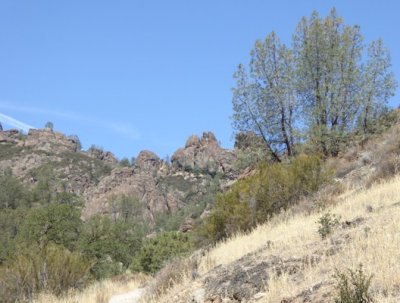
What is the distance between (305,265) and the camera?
23.2 ft

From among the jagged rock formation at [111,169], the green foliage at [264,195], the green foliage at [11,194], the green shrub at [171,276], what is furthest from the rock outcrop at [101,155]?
the green shrub at [171,276]

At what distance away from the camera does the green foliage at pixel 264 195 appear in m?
16.5

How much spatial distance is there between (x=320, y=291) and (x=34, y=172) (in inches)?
5869

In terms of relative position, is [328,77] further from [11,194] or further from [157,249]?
[11,194]

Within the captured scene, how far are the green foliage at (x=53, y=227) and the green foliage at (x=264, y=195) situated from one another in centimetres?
2800

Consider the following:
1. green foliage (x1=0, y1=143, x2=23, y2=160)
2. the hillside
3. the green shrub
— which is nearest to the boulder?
green foliage (x1=0, y1=143, x2=23, y2=160)

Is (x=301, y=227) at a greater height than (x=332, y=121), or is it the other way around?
(x=332, y=121)

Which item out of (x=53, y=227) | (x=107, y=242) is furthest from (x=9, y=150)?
(x=107, y=242)

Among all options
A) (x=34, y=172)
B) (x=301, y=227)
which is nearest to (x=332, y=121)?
(x=301, y=227)

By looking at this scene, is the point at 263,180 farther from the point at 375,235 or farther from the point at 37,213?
the point at 37,213

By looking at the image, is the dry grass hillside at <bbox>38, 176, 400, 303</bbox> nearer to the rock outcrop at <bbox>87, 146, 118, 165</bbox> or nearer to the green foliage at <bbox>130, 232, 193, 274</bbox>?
the green foliage at <bbox>130, 232, 193, 274</bbox>

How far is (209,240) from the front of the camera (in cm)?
1692

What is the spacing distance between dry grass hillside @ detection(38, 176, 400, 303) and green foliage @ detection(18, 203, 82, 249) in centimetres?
3442

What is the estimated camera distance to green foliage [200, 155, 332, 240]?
16469 millimetres
